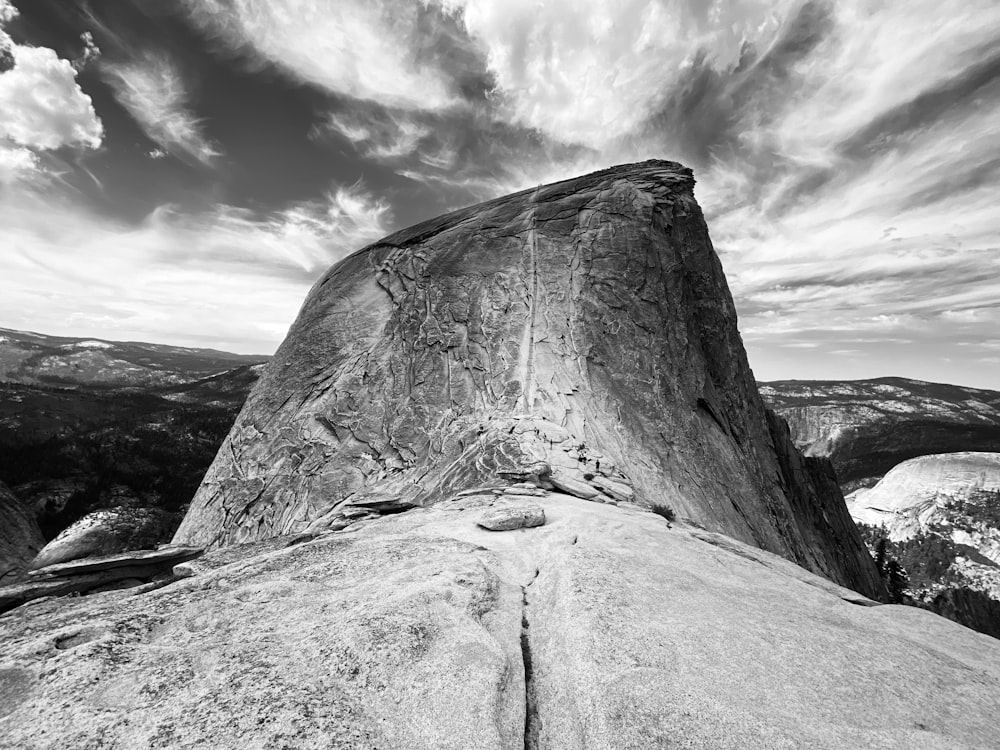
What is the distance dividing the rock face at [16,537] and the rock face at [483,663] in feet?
135

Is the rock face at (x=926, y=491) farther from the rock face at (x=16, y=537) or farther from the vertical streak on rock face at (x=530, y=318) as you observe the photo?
the rock face at (x=16, y=537)

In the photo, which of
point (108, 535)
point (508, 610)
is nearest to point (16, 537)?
point (108, 535)

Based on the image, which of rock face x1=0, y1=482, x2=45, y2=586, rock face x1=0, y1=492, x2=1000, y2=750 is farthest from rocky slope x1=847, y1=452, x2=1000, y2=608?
rock face x1=0, y1=482, x2=45, y2=586

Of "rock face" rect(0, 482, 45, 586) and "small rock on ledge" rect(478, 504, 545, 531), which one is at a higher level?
"small rock on ledge" rect(478, 504, 545, 531)

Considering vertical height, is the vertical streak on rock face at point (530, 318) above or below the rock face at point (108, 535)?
above

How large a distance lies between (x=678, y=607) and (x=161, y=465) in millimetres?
112812

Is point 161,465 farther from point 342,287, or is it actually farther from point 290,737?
point 290,737

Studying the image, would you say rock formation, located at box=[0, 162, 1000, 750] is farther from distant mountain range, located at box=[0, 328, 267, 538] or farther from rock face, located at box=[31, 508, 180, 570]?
distant mountain range, located at box=[0, 328, 267, 538]

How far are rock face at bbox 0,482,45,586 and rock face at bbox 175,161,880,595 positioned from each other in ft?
82.3

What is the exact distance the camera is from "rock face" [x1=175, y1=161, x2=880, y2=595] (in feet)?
61.9

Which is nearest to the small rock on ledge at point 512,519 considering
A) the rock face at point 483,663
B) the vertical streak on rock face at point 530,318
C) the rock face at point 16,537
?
the rock face at point 483,663

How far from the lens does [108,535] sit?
28656mm

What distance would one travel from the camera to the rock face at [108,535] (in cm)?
2679

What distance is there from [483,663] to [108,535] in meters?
34.7
